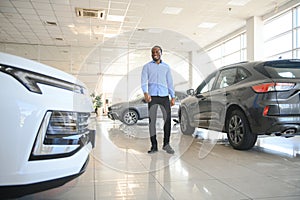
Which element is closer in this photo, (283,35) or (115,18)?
(283,35)

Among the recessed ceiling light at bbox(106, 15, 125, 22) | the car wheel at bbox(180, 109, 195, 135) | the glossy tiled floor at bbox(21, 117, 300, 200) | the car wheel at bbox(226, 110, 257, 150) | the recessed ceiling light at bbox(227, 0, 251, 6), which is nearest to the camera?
the glossy tiled floor at bbox(21, 117, 300, 200)

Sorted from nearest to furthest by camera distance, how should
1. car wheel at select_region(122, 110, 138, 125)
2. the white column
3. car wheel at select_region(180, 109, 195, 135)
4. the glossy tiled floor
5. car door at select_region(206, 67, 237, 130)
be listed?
the glossy tiled floor < car door at select_region(206, 67, 237, 130) < car wheel at select_region(180, 109, 195, 135) < car wheel at select_region(122, 110, 138, 125) < the white column

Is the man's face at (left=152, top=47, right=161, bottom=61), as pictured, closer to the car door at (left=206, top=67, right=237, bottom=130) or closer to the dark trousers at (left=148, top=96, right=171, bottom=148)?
the dark trousers at (left=148, top=96, right=171, bottom=148)

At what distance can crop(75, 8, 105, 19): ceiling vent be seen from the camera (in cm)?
797

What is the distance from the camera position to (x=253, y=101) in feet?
9.78

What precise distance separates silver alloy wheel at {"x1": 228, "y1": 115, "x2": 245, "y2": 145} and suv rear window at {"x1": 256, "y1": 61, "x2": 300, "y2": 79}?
2.09ft

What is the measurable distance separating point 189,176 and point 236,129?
1.35 m

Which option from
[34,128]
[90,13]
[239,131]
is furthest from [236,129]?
[90,13]

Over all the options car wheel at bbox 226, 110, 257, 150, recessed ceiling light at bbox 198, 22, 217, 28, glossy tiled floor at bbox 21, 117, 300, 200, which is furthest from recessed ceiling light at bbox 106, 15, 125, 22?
car wheel at bbox 226, 110, 257, 150

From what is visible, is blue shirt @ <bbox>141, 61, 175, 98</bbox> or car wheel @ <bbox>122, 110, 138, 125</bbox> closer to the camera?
blue shirt @ <bbox>141, 61, 175, 98</bbox>

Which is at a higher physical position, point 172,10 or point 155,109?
point 172,10

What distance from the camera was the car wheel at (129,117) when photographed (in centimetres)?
725

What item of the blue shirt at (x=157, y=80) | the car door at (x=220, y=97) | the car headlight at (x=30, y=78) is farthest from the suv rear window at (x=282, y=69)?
the car headlight at (x=30, y=78)

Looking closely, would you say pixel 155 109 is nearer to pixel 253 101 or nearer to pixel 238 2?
pixel 253 101
